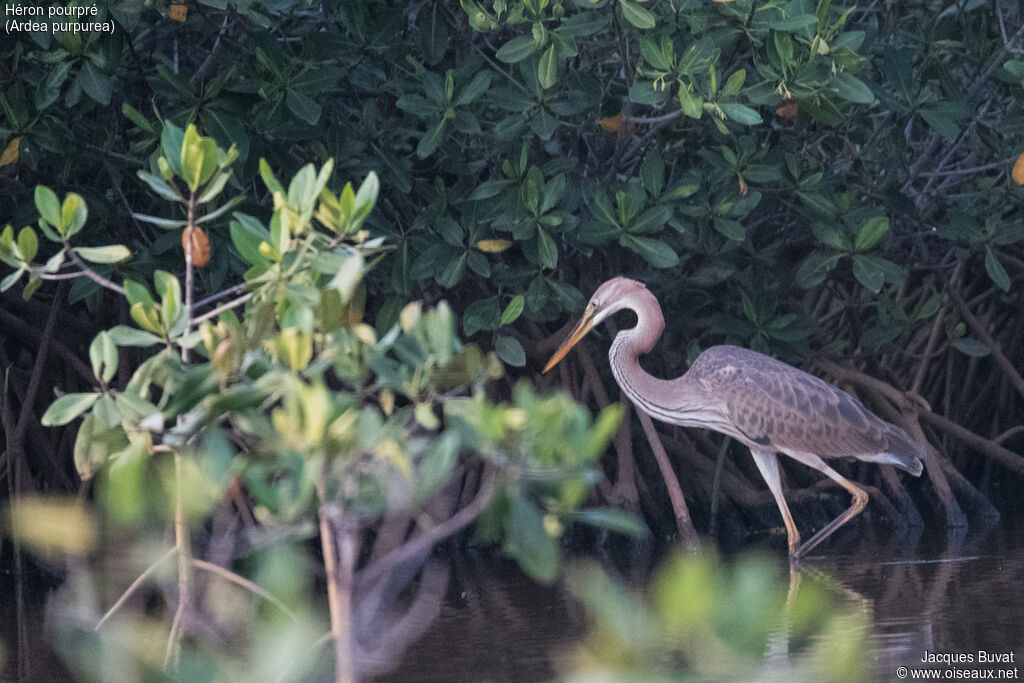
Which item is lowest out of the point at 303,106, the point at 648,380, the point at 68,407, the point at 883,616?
the point at 648,380

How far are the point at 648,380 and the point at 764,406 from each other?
20.6 inches

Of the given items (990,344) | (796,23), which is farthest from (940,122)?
(990,344)

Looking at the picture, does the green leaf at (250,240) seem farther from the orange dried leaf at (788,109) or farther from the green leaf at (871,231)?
the orange dried leaf at (788,109)

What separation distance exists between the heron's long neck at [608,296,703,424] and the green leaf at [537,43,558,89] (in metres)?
1.63

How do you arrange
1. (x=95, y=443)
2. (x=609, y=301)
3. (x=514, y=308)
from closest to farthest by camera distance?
(x=95, y=443), (x=514, y=308), (x=609, y=301)

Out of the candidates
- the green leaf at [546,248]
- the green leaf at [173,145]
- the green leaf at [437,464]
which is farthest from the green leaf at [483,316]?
the green leaf at [437,464]

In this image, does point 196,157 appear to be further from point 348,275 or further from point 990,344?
point 990,344

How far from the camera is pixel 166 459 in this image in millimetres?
2930

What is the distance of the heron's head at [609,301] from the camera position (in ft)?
19.6

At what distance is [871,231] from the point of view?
5.43 meters

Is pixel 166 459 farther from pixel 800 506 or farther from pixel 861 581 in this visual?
pixel 800 506

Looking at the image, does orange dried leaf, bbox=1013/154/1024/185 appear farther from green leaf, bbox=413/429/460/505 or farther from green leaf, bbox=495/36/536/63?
green leaf, bbox=413/429/460/505

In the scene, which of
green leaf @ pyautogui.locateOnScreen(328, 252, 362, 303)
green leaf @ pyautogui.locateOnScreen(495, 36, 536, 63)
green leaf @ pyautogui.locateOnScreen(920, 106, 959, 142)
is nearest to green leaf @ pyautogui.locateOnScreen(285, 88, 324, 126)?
green leaf @ pyautogui.locateOnScreen(495, 36, 536, 63)

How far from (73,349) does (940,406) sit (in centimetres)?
451
